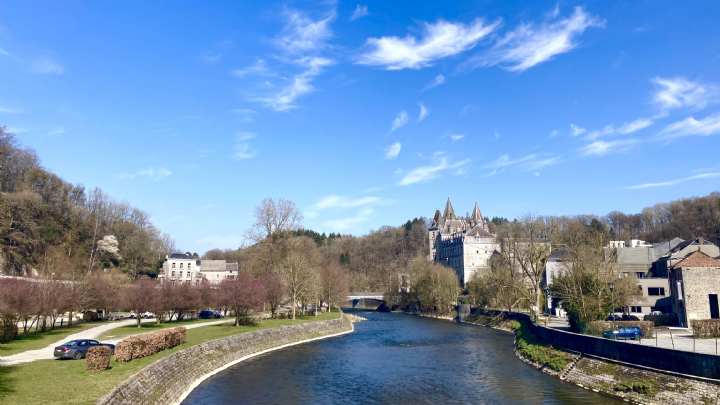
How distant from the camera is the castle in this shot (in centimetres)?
14138

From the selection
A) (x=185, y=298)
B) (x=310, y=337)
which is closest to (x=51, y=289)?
(x=185, y=298)

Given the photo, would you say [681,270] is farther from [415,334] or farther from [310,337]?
[310,337]

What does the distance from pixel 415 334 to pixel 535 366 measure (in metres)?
29.6

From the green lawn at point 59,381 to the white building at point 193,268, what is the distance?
340 ft

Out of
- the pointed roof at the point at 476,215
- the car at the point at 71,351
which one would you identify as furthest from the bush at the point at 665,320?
the pointed roof at the point at 476,215

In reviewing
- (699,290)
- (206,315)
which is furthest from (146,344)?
(699,290)

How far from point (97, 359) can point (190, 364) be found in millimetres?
10524

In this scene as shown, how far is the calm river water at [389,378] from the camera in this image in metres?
32.1

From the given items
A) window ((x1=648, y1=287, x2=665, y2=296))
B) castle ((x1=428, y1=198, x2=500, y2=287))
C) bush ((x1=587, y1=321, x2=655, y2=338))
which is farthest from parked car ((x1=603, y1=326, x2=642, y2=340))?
castle ((x1=428, y1=198, x2=500, y2=287))

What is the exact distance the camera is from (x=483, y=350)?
5369cm

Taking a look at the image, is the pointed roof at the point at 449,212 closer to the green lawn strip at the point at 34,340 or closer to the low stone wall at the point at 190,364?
the low stone wall at the point at 190,364

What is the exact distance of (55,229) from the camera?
82125 mm

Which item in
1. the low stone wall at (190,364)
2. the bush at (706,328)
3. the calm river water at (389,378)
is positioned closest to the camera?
the low stone wall at (190,364)

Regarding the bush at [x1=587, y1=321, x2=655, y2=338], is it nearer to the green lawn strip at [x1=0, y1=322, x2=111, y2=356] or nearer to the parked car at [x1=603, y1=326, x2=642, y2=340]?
the parked car at [x1=603, y1=326, x2=642, y2=340]
